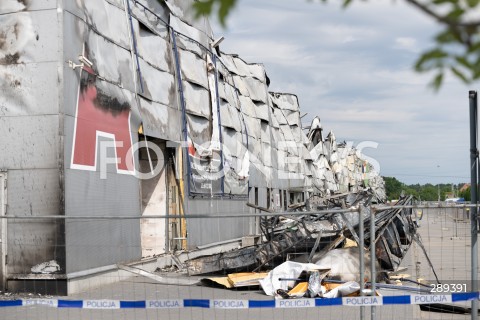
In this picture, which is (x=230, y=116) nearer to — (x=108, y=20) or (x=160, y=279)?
(x=108, y=20)

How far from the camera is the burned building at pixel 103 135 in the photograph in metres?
11.5

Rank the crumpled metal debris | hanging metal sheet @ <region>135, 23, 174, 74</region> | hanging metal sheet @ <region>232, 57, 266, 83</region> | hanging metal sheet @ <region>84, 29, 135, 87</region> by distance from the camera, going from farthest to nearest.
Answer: hanging metal sheet @ <region>232, 57, 266, 83</region> → hanging metal sheet @ <region>135, 23, 174, 74</region> → hanging metal sheet @ <region>84, 29, 135, 87</region> → the crumpled metal debris

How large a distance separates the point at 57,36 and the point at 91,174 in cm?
272

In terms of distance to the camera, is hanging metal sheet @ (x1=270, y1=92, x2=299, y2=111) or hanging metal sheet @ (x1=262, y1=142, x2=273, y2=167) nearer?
hanging metal sheet @ (x1=262, y1=142, x2=273, y2=167)

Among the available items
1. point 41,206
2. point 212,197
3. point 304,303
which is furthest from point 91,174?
point 212,197

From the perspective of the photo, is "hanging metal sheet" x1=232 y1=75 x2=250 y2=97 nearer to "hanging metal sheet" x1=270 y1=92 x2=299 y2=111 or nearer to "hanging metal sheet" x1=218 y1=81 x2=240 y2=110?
"hanging metal sheet" x1=218 y1=81 x2=240 y2=110

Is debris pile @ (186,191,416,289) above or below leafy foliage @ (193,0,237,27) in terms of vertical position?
below

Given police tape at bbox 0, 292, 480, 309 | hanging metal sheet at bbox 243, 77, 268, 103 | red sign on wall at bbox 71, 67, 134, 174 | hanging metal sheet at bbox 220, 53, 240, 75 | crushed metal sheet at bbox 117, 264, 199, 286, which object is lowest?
crushed metal sheet at bbox 117, 264, 199, 286

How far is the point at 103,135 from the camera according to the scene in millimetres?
12992

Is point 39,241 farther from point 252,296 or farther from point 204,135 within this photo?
point 204,135

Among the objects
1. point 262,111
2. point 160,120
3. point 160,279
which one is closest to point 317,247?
point 160,279

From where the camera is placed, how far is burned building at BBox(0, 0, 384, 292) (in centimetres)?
1149

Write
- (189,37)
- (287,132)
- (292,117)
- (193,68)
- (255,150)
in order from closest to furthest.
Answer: (193,68), (189,37), (255,150), (287,132), (292,117)

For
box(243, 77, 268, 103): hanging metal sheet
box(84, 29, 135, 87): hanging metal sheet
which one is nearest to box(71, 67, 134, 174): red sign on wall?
box(84, 29, 135, 87): hanging metal sheet
